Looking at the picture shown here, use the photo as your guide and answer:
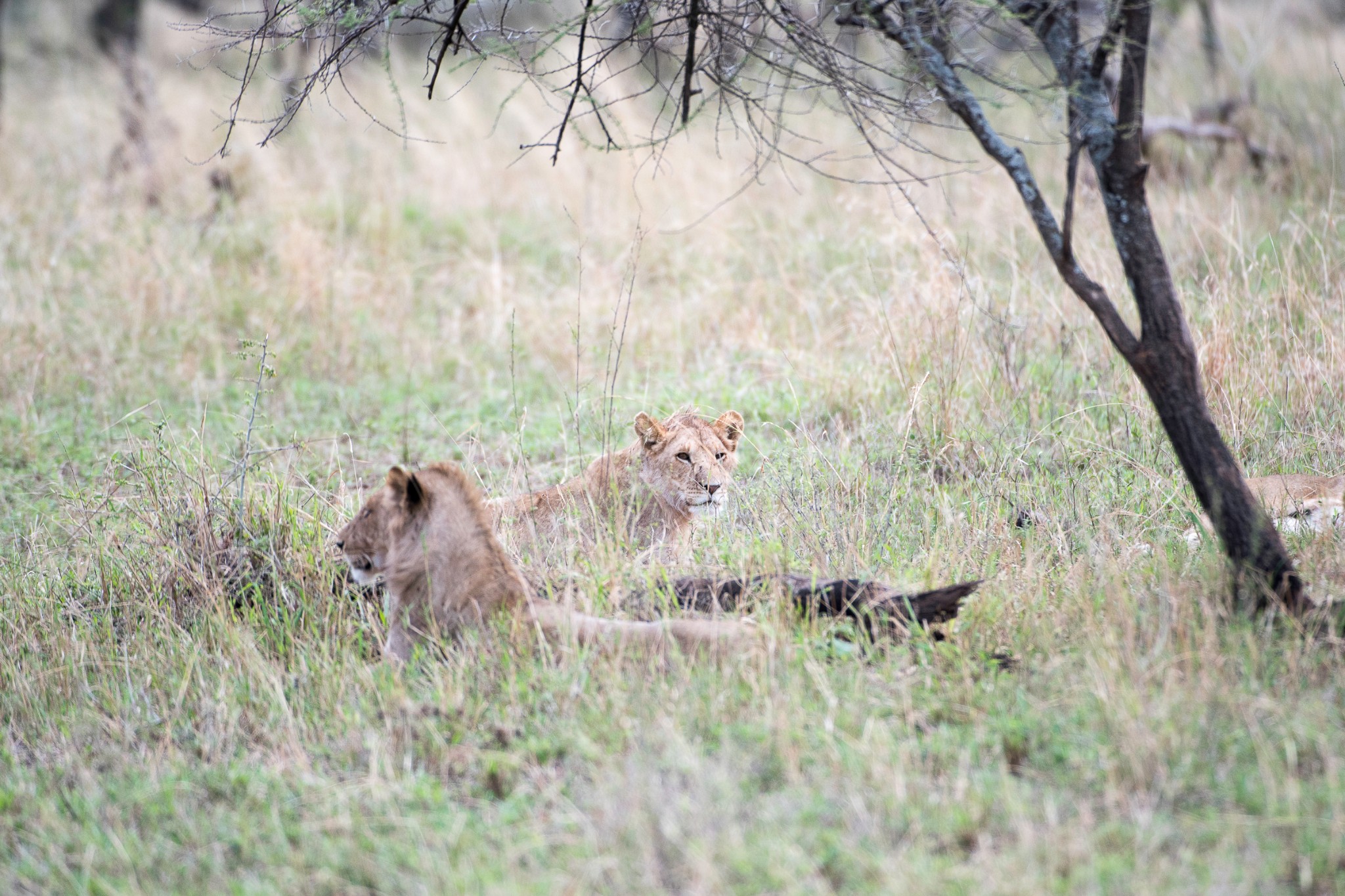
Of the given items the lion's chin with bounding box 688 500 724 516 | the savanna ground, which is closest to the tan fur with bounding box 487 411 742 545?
the lion's chin with bounding box 688 500 724 516

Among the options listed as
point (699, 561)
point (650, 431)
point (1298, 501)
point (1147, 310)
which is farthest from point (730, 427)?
point (1298, 501)

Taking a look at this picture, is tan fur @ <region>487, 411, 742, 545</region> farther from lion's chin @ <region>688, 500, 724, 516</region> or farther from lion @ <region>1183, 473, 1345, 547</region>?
lion @ <region>1183, 473, 1345, 547</region>

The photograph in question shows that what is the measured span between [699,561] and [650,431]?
999 millimetres

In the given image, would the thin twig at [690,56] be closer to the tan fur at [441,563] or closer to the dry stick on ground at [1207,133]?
the tan fur at [441,563]

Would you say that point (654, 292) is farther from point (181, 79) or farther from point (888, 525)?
point (181, 79)

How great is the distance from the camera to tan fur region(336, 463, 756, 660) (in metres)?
4.15

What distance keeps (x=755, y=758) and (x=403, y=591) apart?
5.39 feet

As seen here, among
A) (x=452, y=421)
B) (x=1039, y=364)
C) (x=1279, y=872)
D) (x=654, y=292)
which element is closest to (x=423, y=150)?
(x=654, y=292)

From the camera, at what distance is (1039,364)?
6980 mm

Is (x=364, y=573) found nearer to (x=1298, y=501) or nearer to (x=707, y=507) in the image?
(x=707, y=507)

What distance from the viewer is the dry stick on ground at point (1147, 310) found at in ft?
12.4

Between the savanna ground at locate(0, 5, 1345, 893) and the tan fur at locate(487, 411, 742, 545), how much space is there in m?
0.25

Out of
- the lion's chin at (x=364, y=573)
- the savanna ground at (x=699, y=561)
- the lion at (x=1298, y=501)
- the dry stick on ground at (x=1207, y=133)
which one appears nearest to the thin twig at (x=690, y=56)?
the savanna ground at (x=699, y=561)

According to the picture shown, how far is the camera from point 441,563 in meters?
4.23
